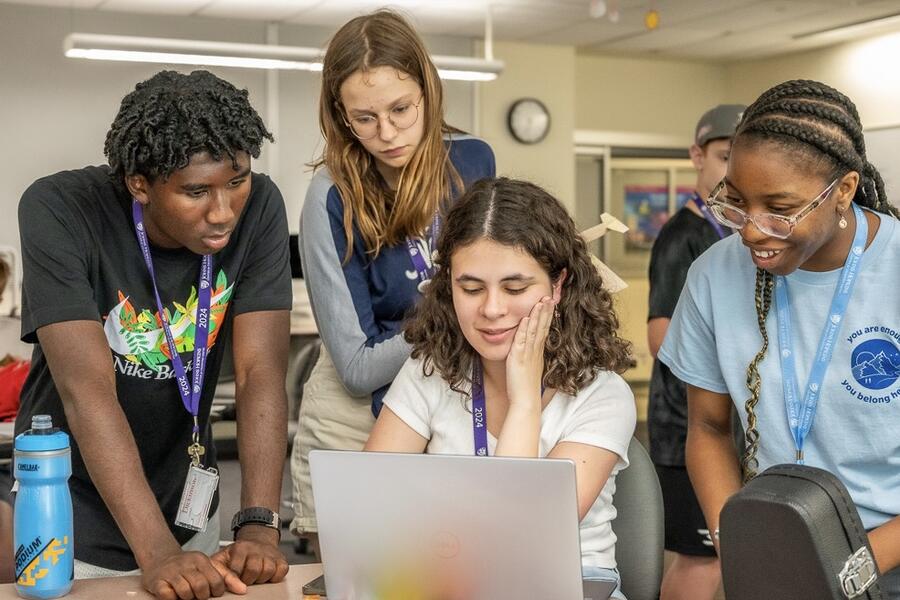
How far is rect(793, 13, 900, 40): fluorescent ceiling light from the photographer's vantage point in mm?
7621

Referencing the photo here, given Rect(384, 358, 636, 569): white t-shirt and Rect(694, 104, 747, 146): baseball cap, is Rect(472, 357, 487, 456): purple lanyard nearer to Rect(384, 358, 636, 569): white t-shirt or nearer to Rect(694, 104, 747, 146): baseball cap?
Rect(384, 358, 636, 569): white t-shirt

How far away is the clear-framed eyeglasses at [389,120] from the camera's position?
197 cm

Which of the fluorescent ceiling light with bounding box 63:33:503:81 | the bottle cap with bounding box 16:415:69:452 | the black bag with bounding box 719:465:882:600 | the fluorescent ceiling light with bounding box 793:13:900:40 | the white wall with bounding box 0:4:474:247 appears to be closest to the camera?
the black bag with bounding box 719:465:882:600

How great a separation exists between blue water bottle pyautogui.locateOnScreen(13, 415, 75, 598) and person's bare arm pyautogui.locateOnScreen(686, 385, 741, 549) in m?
0.95

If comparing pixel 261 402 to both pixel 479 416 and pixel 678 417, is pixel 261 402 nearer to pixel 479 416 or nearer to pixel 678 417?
pixel 479 416

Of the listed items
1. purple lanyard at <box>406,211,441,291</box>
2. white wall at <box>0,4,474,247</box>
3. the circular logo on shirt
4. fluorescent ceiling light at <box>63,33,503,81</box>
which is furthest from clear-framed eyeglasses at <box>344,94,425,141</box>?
white wall at <box>0,4,474,247</box>

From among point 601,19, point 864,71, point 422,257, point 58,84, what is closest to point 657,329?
point 422,257

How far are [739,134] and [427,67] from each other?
654 mm

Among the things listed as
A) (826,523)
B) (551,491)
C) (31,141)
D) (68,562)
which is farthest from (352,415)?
(31,141)

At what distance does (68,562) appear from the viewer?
1.51 meters

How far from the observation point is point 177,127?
1.57 metres

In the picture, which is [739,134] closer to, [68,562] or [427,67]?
[427,67]

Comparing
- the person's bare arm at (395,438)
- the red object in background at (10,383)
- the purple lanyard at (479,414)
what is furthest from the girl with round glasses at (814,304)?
the red object in background at (10,383)

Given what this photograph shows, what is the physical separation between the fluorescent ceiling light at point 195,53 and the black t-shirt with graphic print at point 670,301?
A: 3.07 m
